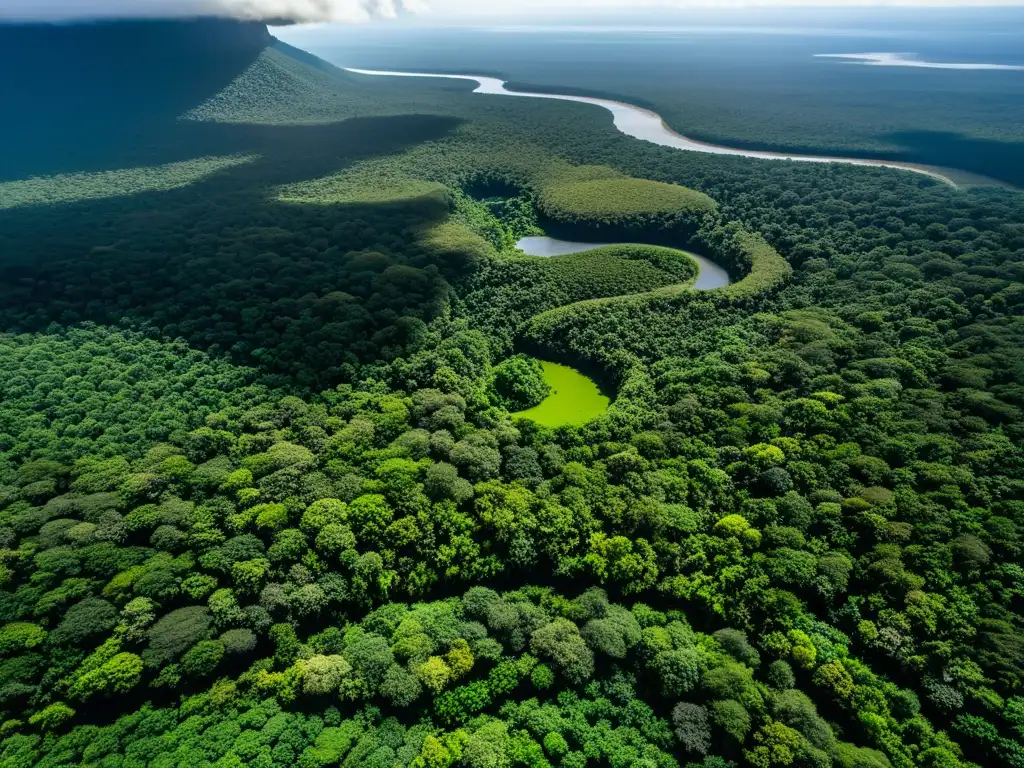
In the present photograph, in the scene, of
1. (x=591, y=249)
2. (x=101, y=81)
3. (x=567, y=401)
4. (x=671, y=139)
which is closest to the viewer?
(x=567, y=401)

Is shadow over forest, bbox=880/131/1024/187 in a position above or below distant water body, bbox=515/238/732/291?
above

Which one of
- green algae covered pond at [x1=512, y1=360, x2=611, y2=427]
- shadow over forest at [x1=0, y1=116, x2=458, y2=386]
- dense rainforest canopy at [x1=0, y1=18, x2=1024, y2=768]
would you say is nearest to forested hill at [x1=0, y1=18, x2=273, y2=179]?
shadow over forest at [x1=0, y1=116, x2=458, y2=386]

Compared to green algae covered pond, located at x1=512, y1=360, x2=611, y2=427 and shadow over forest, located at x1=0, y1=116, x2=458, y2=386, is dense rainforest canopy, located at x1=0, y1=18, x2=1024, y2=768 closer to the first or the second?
shadow over forest, located at x1=0, y1=116, x2=458, y2=386

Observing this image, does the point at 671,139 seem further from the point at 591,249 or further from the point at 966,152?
the point at 591,249

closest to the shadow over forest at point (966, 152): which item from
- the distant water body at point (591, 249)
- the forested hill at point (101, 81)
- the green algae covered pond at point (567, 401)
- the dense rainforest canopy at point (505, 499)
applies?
the dense rainforest canopy at point (505, 499)

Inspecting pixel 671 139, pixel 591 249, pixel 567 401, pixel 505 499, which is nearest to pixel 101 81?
pixel 591 249
